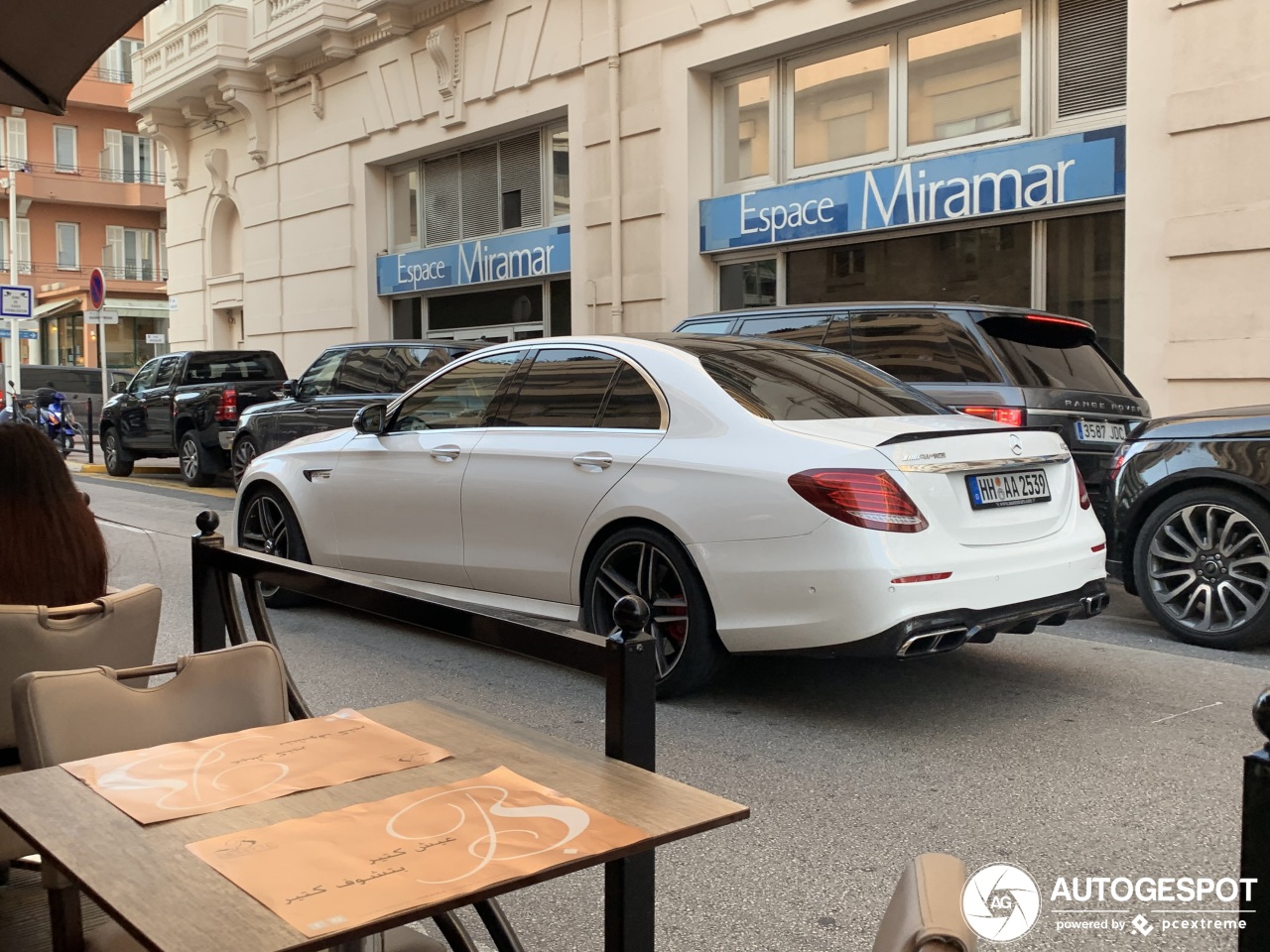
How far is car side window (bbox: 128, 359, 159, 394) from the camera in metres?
18.6

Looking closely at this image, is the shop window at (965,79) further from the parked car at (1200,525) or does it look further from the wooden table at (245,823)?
the wooden table at (245,823)

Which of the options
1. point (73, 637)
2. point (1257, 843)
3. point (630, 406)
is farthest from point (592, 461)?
point (1257, 843)

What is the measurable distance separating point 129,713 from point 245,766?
0.46 metres

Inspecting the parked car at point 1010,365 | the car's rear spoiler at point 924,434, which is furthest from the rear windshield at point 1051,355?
the car's rear spoiler at point 924,434

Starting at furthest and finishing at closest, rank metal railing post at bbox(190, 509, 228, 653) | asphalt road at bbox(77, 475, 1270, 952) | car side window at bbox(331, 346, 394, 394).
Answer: car side window at bbox(331, 346, 394, 394) → metal railing post at bbox(190, 509, 228, 653) → asphalt road at bbox(77, 475, 1270, 952)

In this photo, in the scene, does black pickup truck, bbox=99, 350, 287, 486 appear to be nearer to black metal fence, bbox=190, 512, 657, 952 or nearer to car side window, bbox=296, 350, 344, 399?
car side window, bbox=296, 350, 344, 399

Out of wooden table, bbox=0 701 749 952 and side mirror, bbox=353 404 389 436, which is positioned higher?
side mirror, bbox=353 404 389 436

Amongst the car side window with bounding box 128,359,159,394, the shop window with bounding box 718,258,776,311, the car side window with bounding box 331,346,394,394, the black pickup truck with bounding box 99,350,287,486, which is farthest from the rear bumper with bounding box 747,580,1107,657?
the car side window with bounding box 128,359,159,394

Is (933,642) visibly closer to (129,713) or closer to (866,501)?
(866,501)

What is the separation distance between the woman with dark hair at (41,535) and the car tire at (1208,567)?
5610mm

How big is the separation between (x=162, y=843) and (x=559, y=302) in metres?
16.5

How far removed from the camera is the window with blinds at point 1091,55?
1178 cm

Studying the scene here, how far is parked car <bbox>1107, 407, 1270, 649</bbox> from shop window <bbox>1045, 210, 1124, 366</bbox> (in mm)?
4869

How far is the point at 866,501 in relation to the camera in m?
4.79
